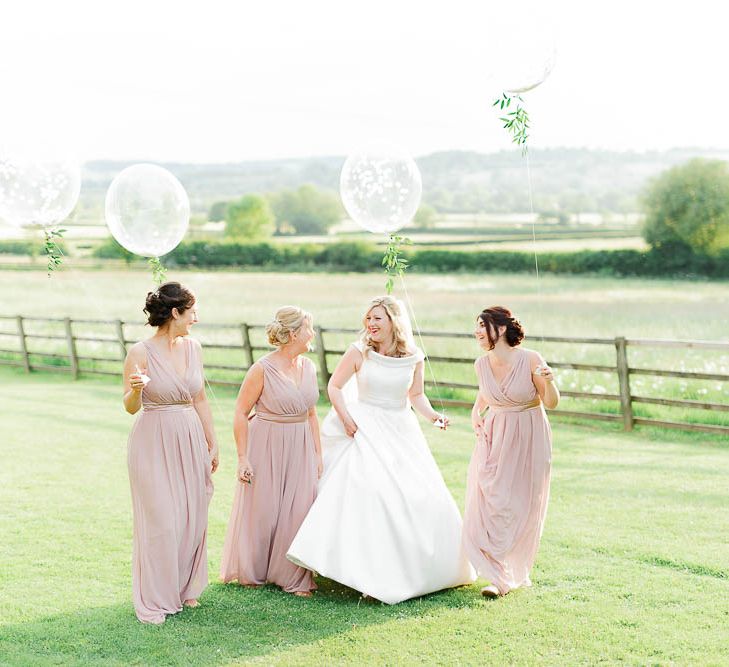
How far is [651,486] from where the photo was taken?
8.70 meters

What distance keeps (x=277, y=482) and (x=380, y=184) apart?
2262 mm

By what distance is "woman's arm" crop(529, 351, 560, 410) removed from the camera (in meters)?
5.70

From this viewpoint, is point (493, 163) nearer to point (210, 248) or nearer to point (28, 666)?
point (210, 248)

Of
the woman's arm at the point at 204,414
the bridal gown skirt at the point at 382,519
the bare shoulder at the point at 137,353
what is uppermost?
the bare shoulder at the point at 137,353

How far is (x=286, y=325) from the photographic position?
18.9 feet

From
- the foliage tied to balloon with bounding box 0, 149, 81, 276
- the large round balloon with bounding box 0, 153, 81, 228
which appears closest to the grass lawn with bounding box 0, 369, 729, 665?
the foliage tied to balloon with bounding box 0, 149, 81, 276

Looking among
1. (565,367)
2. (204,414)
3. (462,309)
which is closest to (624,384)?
(565,367)

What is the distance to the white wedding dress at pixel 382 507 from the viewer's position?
5.61 metres

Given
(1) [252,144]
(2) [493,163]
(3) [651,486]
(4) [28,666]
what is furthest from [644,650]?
(1) [252,144]

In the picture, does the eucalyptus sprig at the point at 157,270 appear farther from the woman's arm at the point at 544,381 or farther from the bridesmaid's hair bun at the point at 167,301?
the woman's arm at the point at 544,381

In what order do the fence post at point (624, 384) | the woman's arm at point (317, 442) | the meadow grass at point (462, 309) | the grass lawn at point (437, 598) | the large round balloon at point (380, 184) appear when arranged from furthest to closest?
the meadow grass at point (462, 309)
the fence post at point (624, 384)
the large round balloon at point (380, 184)
the woman's arm at point (317, 442)
the grass lawn at point (437, 598)

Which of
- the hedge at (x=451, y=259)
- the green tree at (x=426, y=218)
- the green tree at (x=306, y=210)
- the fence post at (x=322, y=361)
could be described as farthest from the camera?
the green tree at (x=306, y=210)

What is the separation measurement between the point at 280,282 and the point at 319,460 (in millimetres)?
23209

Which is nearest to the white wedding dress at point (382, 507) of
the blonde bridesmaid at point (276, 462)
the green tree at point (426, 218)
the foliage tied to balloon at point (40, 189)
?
the blonde bridesmaid at point (276, 462)
